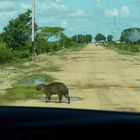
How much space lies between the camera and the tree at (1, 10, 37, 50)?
45469 millimetres

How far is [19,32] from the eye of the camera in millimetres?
46094

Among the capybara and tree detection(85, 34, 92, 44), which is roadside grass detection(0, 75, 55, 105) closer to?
the capybara

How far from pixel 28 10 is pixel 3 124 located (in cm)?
4334

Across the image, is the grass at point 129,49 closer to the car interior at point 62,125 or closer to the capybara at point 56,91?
the capybara at point 56,91

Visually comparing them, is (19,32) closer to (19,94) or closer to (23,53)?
(23,53)

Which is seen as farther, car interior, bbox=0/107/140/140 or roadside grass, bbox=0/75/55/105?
roadside grass, bbox=0/75/55/105

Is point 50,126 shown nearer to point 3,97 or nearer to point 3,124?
point 3,124

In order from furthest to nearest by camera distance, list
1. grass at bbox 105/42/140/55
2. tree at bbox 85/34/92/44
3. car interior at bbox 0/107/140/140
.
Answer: tree at bbox 85/34/92/44 → grass at bbox 105/42/140/55 → car interior at bbox 0/107/140/140

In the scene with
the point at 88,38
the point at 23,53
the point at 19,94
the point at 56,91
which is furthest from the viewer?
the point at 88,38

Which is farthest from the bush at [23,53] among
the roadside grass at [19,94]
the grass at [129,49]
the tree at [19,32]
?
the roadside grass at [19,94]

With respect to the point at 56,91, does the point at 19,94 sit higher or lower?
lower

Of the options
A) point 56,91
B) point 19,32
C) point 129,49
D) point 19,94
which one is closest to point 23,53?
point 19,32

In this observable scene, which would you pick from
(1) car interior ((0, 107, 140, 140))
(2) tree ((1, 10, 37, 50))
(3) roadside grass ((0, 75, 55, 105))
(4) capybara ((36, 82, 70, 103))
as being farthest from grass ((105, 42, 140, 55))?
(1) car interior ((0, 107, 140, 140))

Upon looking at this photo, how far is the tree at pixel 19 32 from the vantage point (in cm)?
4547
